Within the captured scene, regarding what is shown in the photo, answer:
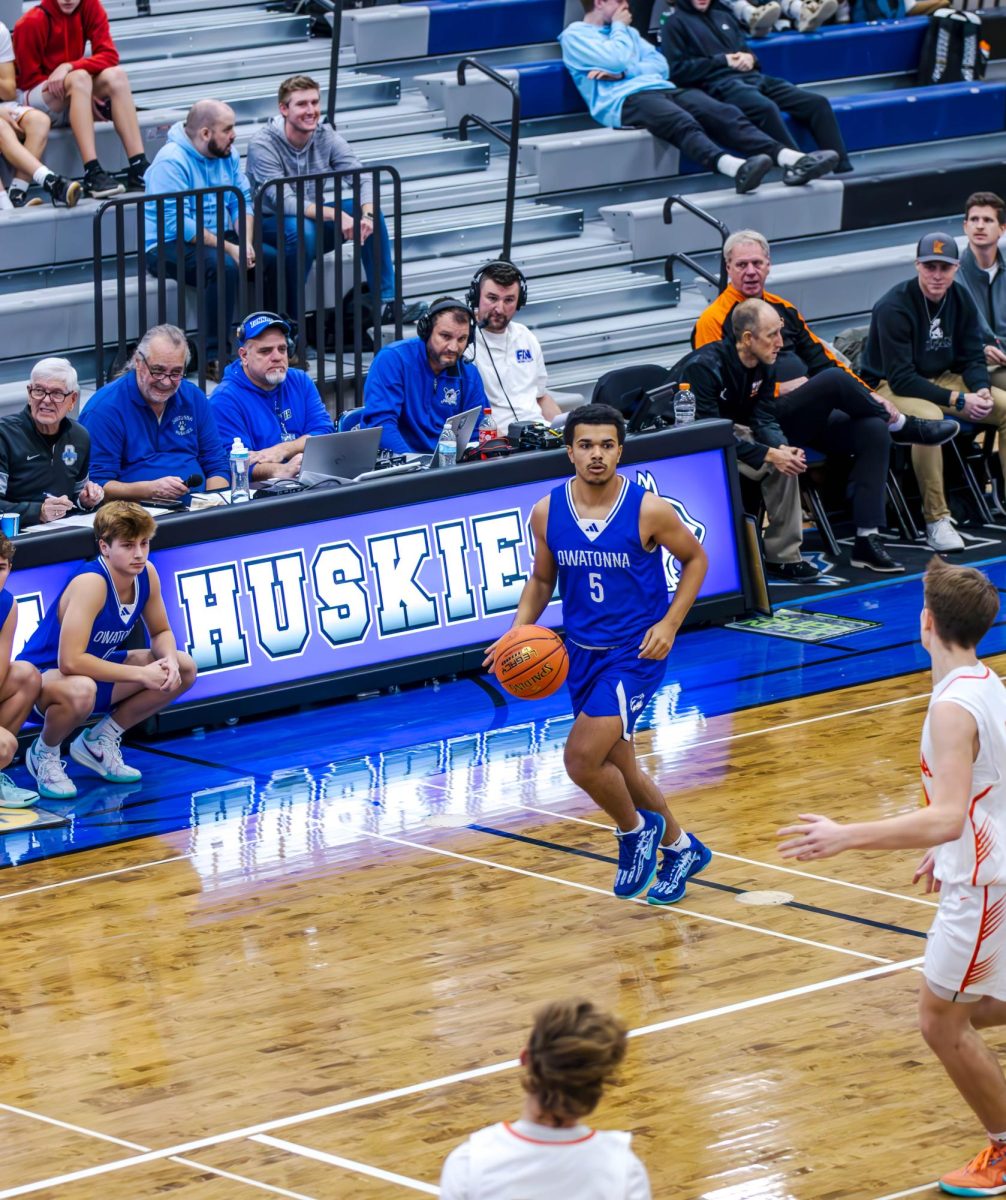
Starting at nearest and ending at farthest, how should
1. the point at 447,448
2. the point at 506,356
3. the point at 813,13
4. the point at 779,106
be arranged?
the point at 447,448, the point at 506,356, the point at 779,106, the point at 813,13

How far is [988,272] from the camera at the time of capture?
13391mm

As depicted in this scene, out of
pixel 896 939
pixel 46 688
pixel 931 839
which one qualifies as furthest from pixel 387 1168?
pixel 46 688

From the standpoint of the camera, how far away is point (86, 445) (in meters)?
9.86

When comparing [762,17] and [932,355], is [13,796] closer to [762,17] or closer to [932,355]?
[932,355]

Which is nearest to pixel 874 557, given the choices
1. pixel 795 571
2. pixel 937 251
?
pixel 795 571

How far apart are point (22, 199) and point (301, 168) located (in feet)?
5.35

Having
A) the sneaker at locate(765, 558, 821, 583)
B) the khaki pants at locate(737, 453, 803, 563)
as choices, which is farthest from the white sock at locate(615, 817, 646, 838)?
the sneaker at locate(765, 558, 821, 583)

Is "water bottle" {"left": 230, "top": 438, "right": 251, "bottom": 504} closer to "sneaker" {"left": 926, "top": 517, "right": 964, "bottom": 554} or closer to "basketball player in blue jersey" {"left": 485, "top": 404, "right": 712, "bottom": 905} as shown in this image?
"basketball player in blue jersey" {"left": 485, "top": 404, "right": 712, "bottom": 905}

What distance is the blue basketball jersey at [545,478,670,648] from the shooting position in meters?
7.58

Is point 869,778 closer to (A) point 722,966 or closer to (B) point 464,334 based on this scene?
(A) point 722,966

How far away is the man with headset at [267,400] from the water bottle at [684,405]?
182 cm

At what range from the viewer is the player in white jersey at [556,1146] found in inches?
142

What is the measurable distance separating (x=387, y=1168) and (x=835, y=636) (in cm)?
590

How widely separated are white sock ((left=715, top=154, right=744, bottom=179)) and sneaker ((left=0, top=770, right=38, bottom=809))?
8.13m
